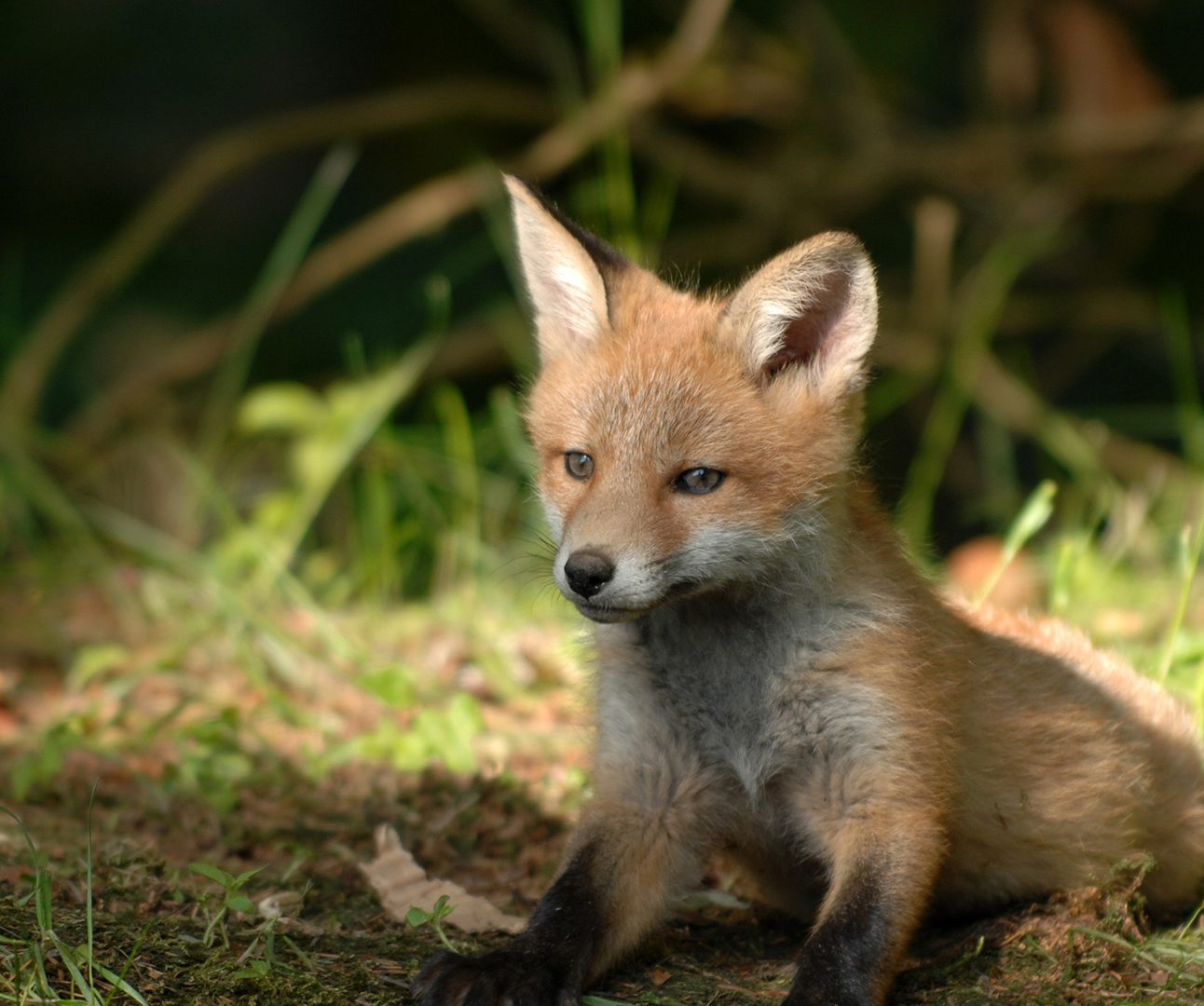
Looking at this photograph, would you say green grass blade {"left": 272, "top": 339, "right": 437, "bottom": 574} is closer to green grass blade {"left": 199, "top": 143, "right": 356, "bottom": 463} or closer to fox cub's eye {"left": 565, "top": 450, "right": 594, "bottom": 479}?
green grass blade {"left": 199, "top": 143, "right": 356, "bottom": 463}

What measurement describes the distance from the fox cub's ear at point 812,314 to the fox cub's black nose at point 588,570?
0.69 m

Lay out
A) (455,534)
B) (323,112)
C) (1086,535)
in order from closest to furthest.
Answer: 1. (1086,535)
2. (455,534)
3. (323,112)

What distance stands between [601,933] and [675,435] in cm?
111

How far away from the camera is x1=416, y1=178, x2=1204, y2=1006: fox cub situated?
298cm

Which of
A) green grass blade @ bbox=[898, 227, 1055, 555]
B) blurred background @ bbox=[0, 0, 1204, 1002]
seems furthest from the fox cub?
green grass blade @ bbox=[898, 227, 1055, 555]

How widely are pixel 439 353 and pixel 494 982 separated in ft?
18.6

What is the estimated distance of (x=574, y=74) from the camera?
8.49m

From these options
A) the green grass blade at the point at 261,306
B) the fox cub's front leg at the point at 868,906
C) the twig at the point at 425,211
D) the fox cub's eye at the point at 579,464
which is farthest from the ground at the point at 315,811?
the twig at the point at 425,211

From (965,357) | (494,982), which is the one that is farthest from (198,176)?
(494,982)

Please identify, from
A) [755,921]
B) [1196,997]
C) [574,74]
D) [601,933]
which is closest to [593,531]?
[601,933]

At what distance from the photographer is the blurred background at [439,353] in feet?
14.6

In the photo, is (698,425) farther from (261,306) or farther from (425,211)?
(425,211)

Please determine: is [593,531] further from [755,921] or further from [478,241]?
[478,241]

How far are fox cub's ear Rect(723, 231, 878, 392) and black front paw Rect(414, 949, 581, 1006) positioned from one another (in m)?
1.43
